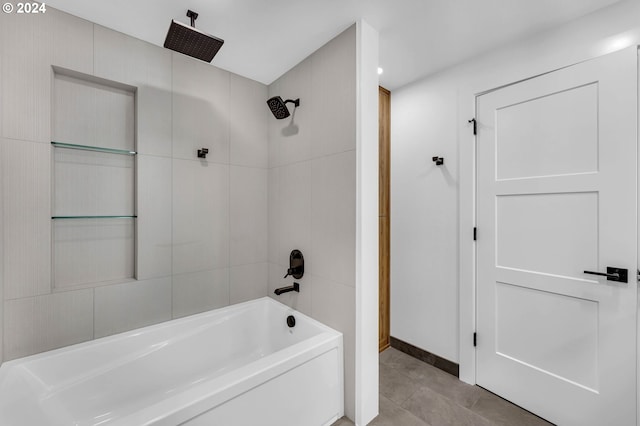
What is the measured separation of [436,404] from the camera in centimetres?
189

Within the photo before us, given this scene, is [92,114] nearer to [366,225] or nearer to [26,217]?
[26,217]

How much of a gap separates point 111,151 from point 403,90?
2402 millimetres

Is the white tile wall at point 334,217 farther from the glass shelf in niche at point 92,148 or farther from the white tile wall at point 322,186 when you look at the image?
the glass shelf in niche at point 92,148

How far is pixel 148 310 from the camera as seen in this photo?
1.90 m

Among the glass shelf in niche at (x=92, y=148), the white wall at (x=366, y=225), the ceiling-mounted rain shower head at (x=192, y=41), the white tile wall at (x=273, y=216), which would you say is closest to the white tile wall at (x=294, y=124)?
the white tile wall at (x=273, y=216)

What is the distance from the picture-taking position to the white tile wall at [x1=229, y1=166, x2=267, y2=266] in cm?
232

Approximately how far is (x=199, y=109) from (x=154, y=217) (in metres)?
0.88

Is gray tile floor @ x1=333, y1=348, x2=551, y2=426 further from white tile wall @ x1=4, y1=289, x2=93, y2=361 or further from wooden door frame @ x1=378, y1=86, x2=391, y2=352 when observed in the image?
white tile wall @ x1=4, y1=289, x2=93, y2=361

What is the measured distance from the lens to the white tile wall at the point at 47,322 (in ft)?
4.83

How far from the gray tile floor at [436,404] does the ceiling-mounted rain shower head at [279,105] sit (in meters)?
2.17

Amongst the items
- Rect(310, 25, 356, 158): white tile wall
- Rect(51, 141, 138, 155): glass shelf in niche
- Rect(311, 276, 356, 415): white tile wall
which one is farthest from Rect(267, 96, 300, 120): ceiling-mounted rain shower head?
Rect(311, 276, 356, 415): white tile wall

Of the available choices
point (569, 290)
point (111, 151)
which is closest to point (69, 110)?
point (111, 151)

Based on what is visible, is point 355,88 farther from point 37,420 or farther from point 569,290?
point 37,420

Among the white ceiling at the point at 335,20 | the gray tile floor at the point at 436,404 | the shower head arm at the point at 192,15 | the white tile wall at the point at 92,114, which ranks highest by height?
the white ceiling at the point at 335,20
